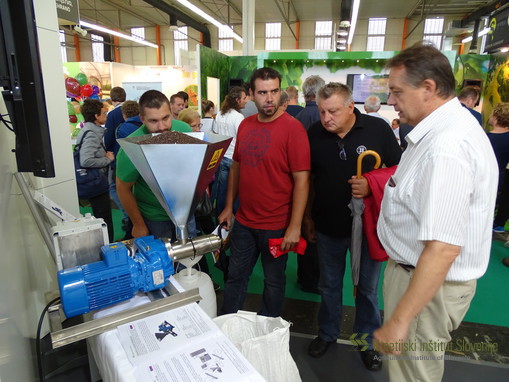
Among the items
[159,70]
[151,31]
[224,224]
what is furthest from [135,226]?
[151,31]

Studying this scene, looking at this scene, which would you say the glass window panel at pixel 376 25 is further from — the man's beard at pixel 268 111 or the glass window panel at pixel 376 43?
the man's beard at pixel 268 111

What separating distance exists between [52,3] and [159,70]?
1059cm

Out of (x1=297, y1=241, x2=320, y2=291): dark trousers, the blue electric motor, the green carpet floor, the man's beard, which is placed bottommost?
the green carpet floor

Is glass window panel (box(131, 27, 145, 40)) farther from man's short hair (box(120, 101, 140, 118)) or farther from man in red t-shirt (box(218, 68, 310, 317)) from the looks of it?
man in red t-shirt (box(218, 68, 310, 317))

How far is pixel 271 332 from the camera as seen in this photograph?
1.24 meters

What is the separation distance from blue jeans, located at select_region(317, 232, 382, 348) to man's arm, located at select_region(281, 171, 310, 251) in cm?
18

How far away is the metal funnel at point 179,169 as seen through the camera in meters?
1.12

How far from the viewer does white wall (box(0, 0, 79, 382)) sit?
1145 millimetres

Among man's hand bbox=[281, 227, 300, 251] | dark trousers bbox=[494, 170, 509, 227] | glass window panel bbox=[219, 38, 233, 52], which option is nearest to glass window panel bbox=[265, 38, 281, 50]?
glass window panel bbox=[219, 38, 233, 52]

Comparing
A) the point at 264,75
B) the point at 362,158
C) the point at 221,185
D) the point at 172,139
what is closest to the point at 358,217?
the point at 362,158

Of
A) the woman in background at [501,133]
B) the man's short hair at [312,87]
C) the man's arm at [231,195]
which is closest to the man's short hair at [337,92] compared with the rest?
the man's arm at [231,195]

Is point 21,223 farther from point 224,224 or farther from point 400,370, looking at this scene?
point 400,370

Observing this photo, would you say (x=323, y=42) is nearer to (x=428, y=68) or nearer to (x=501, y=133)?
(x=501, y=133)

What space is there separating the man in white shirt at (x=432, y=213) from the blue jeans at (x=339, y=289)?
1.93ft
